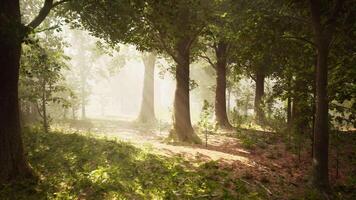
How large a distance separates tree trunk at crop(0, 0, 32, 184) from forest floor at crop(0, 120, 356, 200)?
56cm

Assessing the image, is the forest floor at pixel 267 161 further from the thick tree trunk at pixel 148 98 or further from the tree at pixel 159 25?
the thick tree trunk at pixel 148 98

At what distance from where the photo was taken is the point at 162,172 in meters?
10.7

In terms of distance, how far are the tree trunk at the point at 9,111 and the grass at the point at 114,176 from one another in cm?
50

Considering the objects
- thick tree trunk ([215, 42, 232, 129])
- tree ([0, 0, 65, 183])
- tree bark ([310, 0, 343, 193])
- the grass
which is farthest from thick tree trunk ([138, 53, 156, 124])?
tree ([0, 0, 65, 183])

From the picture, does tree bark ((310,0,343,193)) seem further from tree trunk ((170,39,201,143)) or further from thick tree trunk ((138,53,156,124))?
thick tree trunk ((138,53,156,124))

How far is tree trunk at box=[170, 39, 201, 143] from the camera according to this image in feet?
54.9

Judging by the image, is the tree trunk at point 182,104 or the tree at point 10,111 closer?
the tree at point 10,111

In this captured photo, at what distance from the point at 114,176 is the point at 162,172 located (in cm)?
161

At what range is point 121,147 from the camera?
13.5 metres

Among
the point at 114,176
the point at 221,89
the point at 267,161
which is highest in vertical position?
the point at 221,89

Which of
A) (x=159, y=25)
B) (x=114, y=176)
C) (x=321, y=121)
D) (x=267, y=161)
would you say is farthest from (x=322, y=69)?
(x=159, y=25)

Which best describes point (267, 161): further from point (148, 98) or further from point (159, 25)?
point (148, 98)

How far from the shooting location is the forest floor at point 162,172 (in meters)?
9.03

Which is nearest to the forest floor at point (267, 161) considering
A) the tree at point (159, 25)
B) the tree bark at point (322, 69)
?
the tree bark at point (322, 69)
